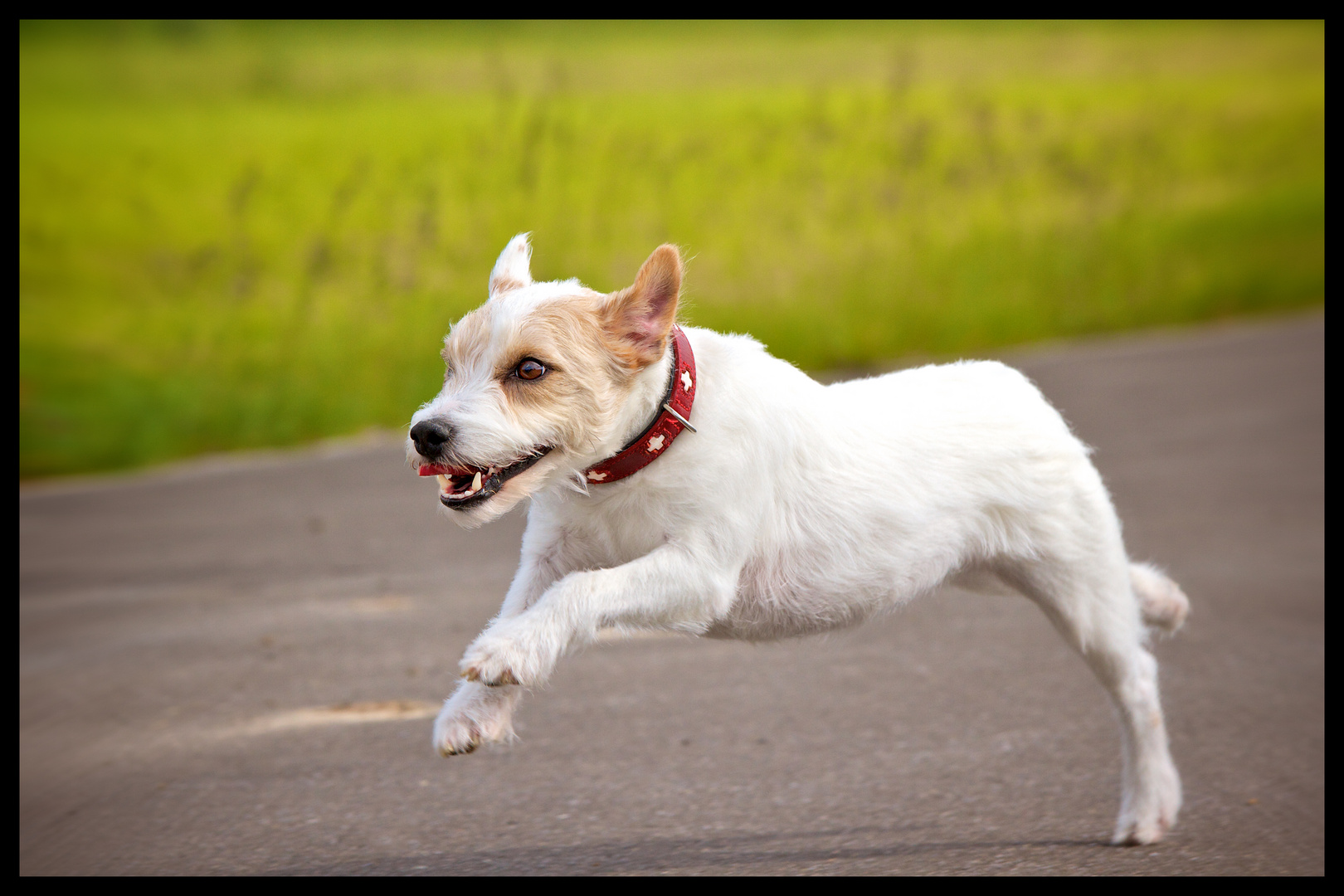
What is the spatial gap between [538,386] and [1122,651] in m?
2.23

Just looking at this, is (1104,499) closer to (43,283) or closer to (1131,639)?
(1131,639)

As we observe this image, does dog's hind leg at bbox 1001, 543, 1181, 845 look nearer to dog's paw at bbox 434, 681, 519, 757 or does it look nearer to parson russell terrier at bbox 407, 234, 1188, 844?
parson russell terrier at bbox 407, 234, 1188, 844

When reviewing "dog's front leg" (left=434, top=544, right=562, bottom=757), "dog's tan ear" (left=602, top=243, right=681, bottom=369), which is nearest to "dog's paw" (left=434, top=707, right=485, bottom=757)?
"dog's front leg" (left=434, top=544, right=562, bottom=757)

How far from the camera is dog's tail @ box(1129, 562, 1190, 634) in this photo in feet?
17.4

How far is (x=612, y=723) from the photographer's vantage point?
683cm

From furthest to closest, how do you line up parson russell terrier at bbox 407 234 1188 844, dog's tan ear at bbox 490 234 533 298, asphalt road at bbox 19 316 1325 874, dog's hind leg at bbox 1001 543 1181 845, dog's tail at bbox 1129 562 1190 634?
asphalt road at bbox 19 316 1325 874 < dog's tail at bbox 1129 562 1190 634 < dog's hind leg at bbox 1001 543 1181 845 < dog's tan ear at bbox 490 234 533 298 < parson russell terrier at bbox 407 234 1188 844

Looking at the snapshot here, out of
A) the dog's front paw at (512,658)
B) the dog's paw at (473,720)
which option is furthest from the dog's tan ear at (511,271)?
the dog's paw at (473,720)

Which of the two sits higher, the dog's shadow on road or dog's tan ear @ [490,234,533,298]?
dog's tan ear @ [490,234,533,298]

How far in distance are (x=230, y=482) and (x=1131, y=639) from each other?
8757 millimetres

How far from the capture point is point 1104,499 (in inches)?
195

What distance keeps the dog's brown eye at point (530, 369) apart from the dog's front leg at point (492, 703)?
0.57m

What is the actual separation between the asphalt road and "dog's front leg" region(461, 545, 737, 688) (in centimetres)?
157

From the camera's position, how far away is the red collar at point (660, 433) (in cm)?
400
